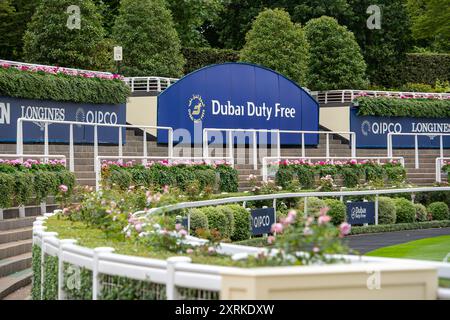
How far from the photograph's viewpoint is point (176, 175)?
20594 mm

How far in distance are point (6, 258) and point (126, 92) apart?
1294cm

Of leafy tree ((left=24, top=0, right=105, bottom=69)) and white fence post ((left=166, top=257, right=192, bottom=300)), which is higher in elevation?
leafy tree ((left=24, top=0, right=105, bottom=69))

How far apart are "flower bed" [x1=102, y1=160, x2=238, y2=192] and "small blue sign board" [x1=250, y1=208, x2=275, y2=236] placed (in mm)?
1062

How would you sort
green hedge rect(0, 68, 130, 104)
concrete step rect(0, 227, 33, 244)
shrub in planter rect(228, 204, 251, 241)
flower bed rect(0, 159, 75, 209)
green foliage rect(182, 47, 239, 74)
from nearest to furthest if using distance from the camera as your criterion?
concrete step rect(0, 227, 33, 244) < flower bed rect(0, 159, 75, 209) < shrub in planter rect(228, 204, 251, 241) < green hedge rect(0, 68, 130, 104) < green foliage rect(182, 47, 239, 74)

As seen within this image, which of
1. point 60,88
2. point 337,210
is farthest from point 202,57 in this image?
point 337,210

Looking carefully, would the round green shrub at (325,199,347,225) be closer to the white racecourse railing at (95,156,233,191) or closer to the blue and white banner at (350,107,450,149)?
the white racecourse railing at (95,156,233,191)

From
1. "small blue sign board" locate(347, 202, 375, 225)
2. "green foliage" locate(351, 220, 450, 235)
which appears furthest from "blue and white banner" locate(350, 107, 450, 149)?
"small blue sign board" locate(347, 202, 375, 225)

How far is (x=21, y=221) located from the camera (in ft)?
50.8

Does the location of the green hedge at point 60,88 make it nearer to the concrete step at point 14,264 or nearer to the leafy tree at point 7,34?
the concrete step at point 14,264

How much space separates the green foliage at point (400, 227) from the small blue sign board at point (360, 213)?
1.10 ft

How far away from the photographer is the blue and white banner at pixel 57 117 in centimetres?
2186

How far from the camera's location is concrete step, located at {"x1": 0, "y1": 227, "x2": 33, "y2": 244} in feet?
46.7

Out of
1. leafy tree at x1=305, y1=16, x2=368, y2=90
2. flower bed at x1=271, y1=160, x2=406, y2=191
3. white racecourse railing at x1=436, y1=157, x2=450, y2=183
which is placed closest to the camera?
flower bed at x1=271, y1=160, x2=406, y2=191
